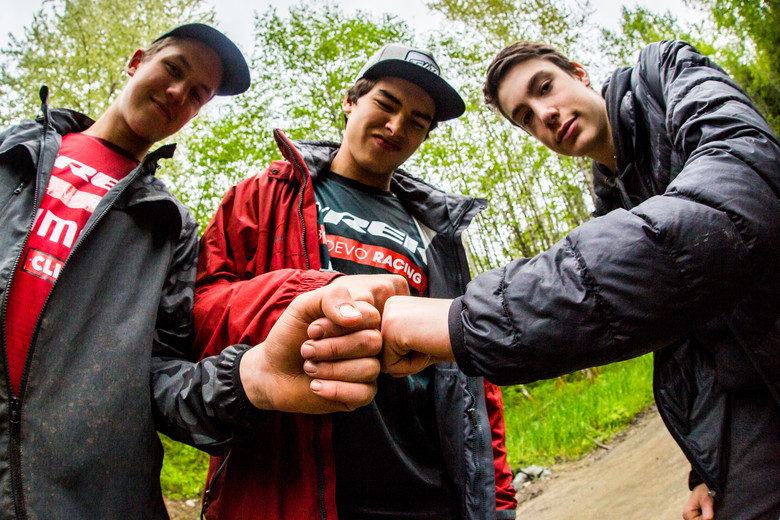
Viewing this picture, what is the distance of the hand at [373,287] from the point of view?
1.25 metres

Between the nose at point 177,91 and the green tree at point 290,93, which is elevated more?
the green tree at point 290,93

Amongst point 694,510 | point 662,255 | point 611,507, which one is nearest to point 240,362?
point 662,255

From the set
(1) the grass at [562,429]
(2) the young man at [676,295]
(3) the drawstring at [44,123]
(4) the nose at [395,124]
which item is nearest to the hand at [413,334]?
(2) the young man at [676,295]

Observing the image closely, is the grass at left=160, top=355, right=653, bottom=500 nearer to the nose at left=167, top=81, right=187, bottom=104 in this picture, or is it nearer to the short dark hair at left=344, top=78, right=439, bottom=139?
the short dark hair at left=344, top=78, right=439, bottom=139

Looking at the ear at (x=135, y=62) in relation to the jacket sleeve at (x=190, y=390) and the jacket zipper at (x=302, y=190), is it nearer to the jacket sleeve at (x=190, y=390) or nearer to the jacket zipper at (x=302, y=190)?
the jacket zipper at (x=302, y=190)

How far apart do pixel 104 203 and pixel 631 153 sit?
2.14 metres

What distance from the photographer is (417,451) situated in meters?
1.87

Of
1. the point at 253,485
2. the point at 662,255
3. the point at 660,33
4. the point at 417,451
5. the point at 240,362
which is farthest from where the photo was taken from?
the point at 660,33

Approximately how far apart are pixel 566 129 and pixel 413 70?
883 mm

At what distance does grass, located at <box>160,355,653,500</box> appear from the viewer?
5.29 metres

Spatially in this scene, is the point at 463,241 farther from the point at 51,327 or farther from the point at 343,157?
the point at 51,327

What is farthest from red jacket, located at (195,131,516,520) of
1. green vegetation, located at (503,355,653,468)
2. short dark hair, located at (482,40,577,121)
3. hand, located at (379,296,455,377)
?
green vegetation, located at (503,355,653,468)

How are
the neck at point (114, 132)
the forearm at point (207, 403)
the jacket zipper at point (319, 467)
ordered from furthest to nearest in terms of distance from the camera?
1. the neck at point (114, 132)
2. the jacket zipper at point (319, 467)
3. the forearm at point (207, 403)

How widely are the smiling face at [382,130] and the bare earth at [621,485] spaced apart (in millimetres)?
3311
